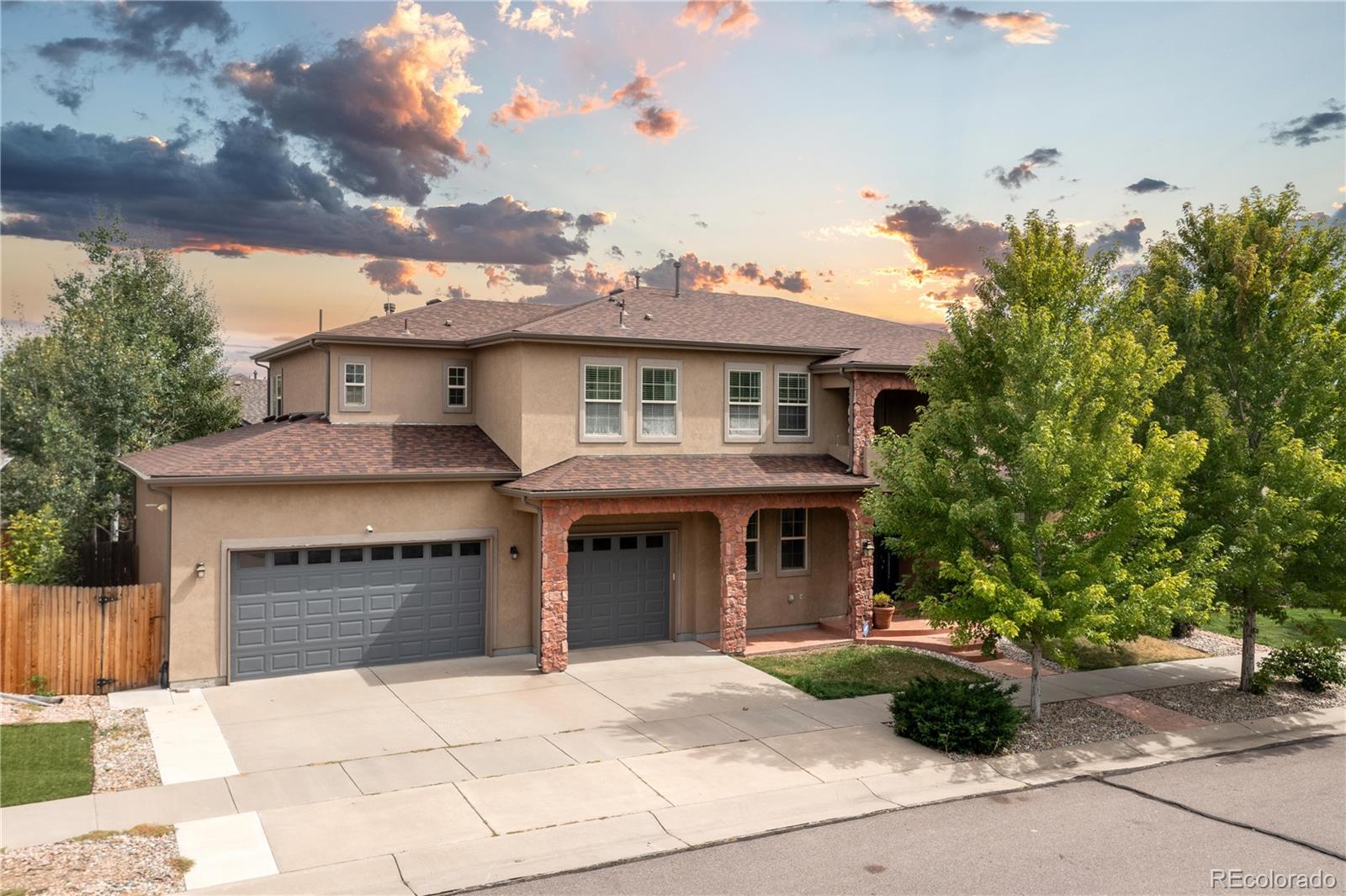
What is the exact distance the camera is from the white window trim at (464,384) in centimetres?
2072

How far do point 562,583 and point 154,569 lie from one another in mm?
7841

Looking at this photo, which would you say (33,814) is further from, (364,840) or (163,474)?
(163,474)

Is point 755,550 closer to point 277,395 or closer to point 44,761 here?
point 44,761

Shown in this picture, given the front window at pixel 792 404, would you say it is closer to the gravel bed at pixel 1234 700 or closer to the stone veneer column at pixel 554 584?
the stone veneer column at pixel 554 584

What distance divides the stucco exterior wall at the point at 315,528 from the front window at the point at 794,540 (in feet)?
18.9

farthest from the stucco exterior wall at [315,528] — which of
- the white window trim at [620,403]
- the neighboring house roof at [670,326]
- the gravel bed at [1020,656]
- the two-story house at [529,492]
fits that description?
the gravel bed at [1020,656]

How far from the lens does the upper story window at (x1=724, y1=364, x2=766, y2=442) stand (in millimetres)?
20406

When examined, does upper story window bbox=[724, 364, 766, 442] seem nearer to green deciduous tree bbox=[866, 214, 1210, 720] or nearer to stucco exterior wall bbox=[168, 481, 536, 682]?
stucco exterior wall bbox=[168, 481, 536, 682]

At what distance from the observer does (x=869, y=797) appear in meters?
11.8

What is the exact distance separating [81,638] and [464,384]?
8.65m

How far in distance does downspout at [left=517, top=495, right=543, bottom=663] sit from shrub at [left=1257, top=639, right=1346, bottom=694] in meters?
12.9

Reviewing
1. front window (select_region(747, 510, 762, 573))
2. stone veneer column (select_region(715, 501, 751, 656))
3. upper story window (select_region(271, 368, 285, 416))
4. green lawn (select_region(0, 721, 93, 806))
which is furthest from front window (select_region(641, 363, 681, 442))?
green lawn (select_region(0, 721, 93, 806))

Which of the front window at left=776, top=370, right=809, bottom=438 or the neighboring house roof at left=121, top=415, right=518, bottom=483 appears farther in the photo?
the front window at left=776, top=370, right=809, bottom=438

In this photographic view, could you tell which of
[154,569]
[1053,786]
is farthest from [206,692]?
[1053,786]
